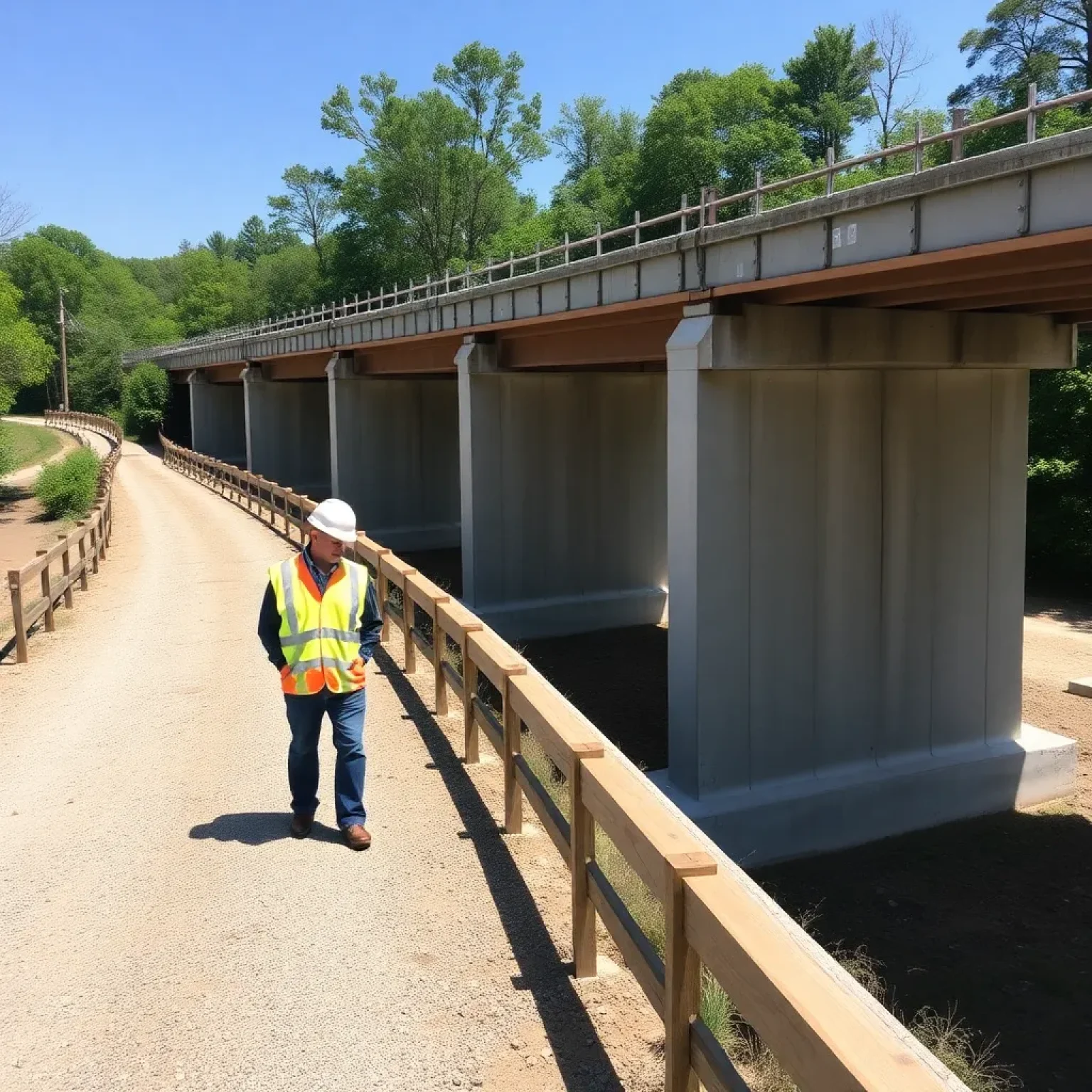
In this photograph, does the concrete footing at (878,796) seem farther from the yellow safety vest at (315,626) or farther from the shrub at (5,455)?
the shrub at (5,455)

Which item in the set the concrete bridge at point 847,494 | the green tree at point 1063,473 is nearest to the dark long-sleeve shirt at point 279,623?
the concrete bridge at point 847,494

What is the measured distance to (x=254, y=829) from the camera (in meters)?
6.58

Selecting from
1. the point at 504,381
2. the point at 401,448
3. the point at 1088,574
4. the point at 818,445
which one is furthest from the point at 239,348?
the point at 818,445

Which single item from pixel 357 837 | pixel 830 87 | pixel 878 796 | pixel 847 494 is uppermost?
pixel 830 87

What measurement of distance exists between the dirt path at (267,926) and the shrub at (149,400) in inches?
2451

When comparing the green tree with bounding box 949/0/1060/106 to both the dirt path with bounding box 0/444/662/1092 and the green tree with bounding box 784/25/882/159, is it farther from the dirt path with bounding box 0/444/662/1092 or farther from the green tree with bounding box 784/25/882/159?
the dirt path with bounding box 0/444/662/1092

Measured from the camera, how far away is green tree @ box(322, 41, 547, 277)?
63.0m

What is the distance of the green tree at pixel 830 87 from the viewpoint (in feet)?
196

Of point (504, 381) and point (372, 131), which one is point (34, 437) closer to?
point (372, 131)

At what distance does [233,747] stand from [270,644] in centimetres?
272

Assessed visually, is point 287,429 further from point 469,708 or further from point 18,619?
point 469,708

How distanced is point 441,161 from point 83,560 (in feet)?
168

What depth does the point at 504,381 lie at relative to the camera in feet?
68.4

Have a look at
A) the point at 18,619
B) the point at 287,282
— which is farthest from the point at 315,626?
the point at 287,282
